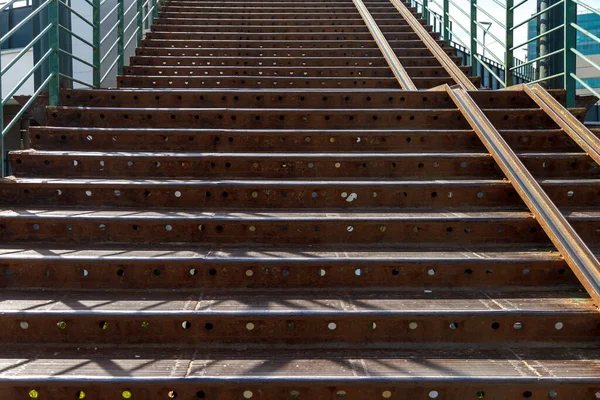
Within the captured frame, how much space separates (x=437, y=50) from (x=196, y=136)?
3564mm

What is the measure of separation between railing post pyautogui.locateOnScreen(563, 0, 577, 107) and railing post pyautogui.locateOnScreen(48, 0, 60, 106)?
396cm

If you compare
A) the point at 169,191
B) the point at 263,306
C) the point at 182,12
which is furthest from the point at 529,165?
the point at 182,12

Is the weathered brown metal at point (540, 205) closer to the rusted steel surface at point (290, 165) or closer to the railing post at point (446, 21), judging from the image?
the rusted steel surface at point (290, 165)

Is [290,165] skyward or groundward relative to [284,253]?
skyward

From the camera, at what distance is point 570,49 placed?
4.02 metres

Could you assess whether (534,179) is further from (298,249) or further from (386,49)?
(386,49)

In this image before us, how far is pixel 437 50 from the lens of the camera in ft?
19.4

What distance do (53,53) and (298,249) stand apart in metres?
2.59

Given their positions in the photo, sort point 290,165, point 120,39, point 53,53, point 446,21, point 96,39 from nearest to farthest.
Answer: point 290,165 → point 53,53 → point 96,39 → point 120,39 → point 446,21

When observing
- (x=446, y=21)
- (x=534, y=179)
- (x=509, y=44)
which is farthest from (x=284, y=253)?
(x=446, y=21)

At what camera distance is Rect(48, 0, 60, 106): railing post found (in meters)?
3.82

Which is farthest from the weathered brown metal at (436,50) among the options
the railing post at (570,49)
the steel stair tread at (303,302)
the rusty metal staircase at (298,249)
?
the steel stair tread at (303,302)

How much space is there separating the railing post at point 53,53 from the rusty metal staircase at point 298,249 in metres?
0.17

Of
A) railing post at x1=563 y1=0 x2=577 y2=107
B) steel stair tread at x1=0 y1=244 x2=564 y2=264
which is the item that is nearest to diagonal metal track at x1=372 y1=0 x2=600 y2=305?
steel stair tread at x1=0 y1=244 x2=564 y2=264
